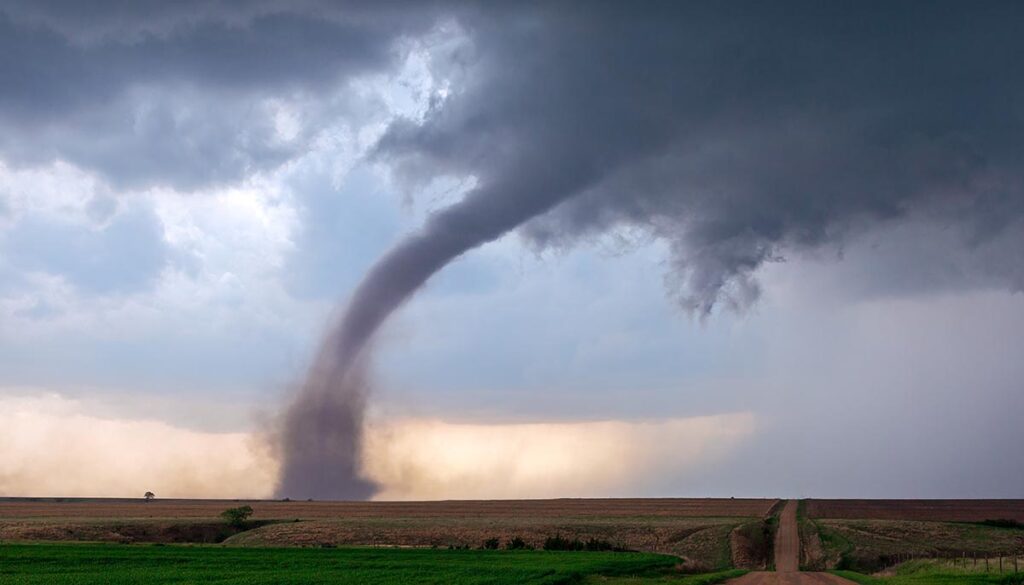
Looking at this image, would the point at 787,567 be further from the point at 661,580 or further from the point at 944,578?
the point at 661,580

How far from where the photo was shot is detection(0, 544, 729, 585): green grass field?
55750 mm

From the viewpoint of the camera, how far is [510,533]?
107 meters

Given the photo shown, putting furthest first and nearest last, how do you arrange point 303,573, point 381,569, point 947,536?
1. point 947,536
2. point 381,569
3. point 303,573

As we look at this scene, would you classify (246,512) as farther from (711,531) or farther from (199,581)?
(199,581)

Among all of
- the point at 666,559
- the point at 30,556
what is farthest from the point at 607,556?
the point at 30,556

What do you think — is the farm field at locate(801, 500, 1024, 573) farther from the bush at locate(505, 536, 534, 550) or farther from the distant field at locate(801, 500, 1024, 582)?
the bush at locate(505, 536, 534, 550)

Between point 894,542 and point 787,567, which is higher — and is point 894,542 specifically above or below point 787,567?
above

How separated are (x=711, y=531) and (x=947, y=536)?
25533mm

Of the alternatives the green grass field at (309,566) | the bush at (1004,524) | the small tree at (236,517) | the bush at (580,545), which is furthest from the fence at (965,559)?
the small tree at (236,517)

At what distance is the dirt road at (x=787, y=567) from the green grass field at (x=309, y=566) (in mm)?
2899

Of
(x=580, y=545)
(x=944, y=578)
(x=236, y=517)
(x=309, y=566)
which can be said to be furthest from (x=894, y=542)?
(x=236, y=517)

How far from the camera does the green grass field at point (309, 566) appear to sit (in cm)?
5575

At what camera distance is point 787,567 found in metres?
81.6

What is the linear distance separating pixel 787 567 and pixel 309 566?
4119 centimetres
